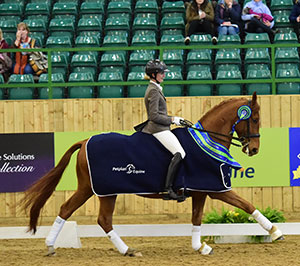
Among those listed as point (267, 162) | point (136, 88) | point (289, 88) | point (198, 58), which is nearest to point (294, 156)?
point (267, 162)

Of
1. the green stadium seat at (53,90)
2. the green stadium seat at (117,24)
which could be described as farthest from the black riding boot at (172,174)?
the green stadium seat at (117,24)

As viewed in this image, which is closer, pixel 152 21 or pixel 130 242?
pixel 130 242

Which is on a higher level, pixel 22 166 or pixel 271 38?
pixel 271 38

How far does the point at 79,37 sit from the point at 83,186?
6264mm

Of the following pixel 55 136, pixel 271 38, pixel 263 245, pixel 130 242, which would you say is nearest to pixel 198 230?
pixel 263 245

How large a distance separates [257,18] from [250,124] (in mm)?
6009

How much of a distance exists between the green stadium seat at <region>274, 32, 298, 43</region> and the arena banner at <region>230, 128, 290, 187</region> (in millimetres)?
2446

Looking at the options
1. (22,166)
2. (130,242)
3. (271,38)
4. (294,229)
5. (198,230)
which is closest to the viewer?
(198,230)

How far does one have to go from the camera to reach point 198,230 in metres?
8.71

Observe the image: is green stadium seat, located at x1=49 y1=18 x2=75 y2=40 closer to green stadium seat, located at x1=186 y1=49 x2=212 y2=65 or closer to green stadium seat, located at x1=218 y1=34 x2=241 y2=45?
green stadium seat, located at x1=186 y1=49 x2=212 y2=65

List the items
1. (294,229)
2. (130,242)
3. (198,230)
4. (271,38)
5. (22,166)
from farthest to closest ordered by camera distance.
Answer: (271,38)
(22,166)
(130,242)
(294,229)
(198,230)

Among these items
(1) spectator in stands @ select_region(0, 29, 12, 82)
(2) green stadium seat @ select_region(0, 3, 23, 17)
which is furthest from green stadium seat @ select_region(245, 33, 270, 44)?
(2) green stadium seat @ select_region(0, 3, 23, 17)

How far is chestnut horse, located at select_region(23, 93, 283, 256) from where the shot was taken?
340 inches

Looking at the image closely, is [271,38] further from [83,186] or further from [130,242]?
[83,186]
